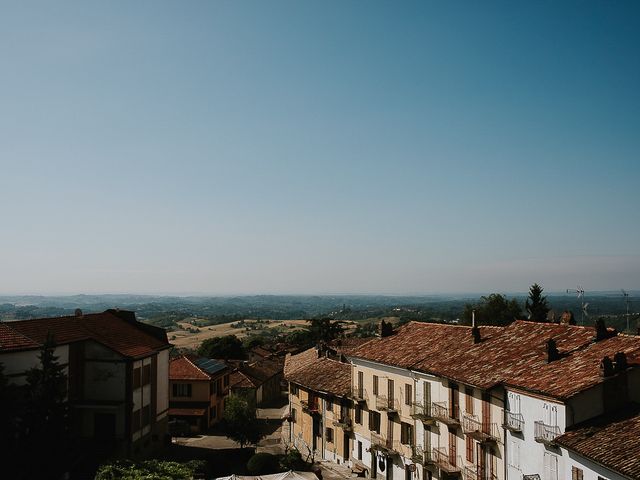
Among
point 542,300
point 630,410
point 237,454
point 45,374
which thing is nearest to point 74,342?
point 45,374

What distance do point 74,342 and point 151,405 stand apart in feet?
30.5

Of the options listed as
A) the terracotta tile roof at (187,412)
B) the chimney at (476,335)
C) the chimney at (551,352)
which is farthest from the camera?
the terracotta tile roof at (187,412)

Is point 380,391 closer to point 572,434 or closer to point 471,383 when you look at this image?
point 471,383

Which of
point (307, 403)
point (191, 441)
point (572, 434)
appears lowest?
point (191, 441)

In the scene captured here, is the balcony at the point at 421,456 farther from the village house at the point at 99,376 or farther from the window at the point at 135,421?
the window at the point at 135,421

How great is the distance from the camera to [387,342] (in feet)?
151

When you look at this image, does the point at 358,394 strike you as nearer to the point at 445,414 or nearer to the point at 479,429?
the point at 445,414

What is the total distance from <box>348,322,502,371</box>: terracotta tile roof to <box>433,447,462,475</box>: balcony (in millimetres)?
5021

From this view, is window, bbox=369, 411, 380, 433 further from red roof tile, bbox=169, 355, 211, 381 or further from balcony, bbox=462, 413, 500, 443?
red roof tile, bbox=169, 355, 211, 381

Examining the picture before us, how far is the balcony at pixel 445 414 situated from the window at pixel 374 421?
8.15 metres

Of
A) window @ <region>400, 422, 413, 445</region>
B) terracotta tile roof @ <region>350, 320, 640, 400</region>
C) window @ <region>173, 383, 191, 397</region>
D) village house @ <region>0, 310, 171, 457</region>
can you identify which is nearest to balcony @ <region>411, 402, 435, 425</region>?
window @ <region>400, 422, 413, 445</region>

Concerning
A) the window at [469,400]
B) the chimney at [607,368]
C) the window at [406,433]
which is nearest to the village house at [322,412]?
the window at [406,433]

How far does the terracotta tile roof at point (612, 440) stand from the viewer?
2045 cm

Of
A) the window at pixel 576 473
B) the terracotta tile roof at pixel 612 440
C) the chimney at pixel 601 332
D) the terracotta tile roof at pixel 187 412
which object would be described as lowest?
the terracotta tile roof at pixel 187 412
